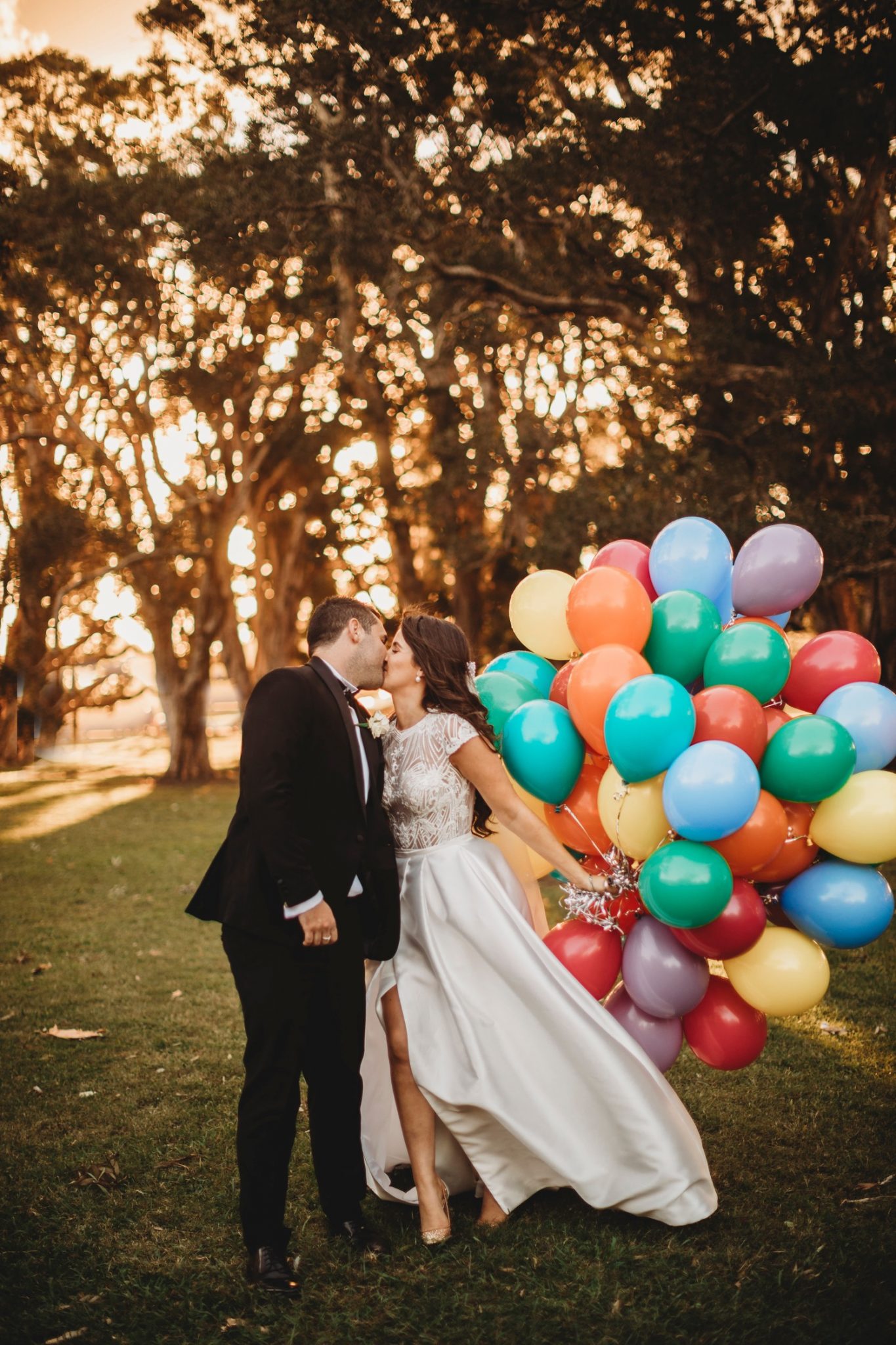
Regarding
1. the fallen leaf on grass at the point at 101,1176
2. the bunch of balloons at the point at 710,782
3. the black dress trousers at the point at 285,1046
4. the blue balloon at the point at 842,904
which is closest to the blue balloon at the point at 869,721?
the bunch of balloons at the point at 710,782

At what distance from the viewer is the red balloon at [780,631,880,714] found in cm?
355

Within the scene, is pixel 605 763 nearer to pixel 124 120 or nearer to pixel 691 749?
pixel 691 749

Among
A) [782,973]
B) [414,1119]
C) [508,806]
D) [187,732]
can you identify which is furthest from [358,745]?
[187,732]

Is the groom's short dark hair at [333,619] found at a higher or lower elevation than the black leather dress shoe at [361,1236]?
higher

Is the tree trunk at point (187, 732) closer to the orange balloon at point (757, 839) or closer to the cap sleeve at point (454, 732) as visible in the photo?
the cap sleeve at point (454, 732)

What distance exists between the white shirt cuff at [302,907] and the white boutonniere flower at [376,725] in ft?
2.03

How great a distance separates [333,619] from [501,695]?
29.8 inches

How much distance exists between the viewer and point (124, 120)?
16609 mm

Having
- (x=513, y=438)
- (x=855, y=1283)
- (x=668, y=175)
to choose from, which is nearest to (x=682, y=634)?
(x=855, y=1283)

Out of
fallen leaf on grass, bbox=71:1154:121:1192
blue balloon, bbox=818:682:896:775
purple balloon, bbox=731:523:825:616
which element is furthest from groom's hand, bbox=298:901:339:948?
purple balloon, bbox=731:523:825:616

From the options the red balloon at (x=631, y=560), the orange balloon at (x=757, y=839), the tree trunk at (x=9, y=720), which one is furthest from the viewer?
the tree trunk at (x=9, y=720)

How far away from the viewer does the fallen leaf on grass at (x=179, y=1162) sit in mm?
4129

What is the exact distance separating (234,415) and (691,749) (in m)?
18.0

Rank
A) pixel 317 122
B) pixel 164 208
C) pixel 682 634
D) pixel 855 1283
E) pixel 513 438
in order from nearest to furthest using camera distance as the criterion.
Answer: pixel 855 1283 < pixel 682 634 < pixel 317 122 < pixel 164 208 < pixel 513 438
